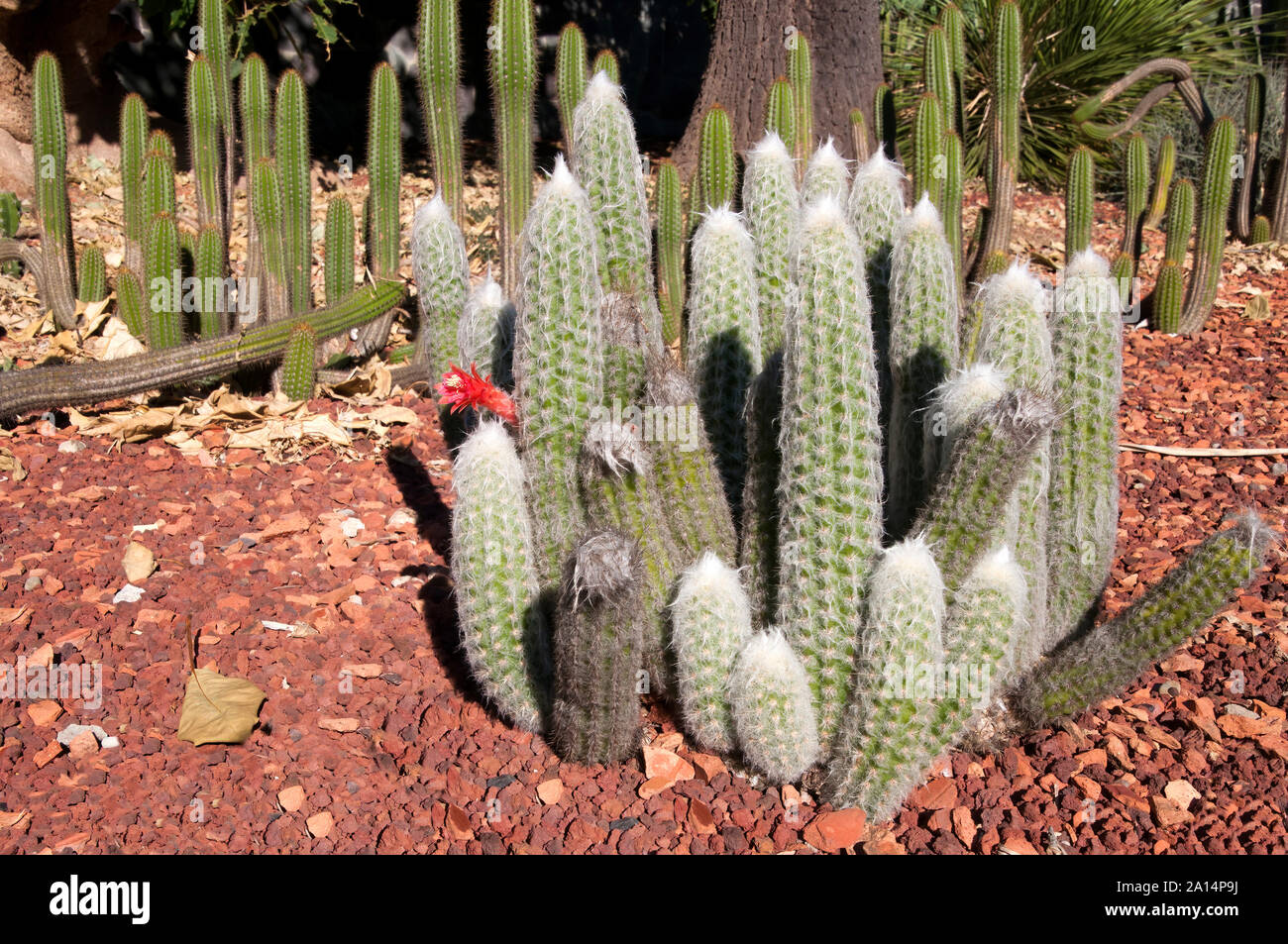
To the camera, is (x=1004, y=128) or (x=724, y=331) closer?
(x=724, y=331)

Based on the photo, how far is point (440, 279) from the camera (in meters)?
3.08

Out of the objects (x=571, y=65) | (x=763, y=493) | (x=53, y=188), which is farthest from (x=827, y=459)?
(x=53, y=188)

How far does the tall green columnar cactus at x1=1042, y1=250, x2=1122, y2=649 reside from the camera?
2.65m

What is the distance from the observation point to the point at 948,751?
8.07 ft

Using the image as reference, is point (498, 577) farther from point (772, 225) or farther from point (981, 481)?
point (772, 225)

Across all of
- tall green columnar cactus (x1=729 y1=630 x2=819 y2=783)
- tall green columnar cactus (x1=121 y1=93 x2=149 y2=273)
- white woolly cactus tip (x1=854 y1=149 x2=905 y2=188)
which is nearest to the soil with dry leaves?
tall green columnar cactus (x1=729 y1=630 x2=819 y2=783)

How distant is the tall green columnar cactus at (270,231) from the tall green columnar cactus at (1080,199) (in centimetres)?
378

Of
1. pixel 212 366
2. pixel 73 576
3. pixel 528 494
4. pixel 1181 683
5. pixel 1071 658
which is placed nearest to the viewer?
A: pixel 1071 658

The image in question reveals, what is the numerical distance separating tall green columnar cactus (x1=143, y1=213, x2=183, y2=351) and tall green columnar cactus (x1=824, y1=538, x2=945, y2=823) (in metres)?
3.28

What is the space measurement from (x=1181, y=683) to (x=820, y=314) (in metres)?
1.52

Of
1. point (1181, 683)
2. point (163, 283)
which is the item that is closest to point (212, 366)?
point (163, 283)

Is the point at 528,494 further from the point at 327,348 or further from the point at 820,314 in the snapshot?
the point at 327,348

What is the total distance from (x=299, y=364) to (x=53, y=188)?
1708 millimetres

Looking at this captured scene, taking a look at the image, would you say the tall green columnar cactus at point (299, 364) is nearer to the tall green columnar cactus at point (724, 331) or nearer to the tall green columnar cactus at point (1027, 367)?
the tall green columnar cactus at point (724, 331)
